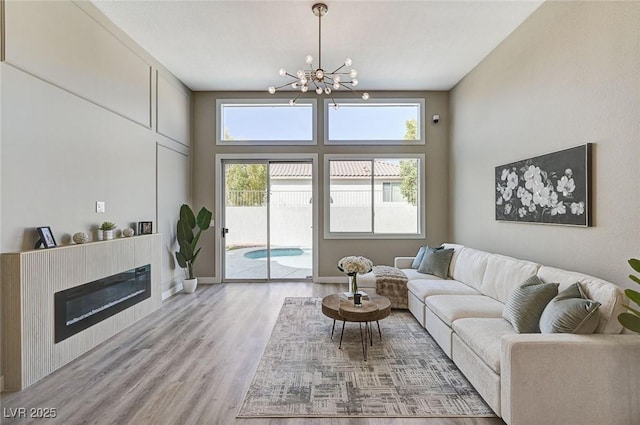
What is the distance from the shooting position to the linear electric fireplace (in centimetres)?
277

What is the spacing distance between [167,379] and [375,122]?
5.21 meters

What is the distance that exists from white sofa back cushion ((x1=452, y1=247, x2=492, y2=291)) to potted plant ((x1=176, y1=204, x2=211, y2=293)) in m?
4.11

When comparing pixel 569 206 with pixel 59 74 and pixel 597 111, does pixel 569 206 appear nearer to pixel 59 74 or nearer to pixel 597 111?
pixel 597 111

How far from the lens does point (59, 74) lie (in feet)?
9.46

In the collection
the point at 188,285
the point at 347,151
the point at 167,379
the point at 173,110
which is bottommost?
the point at 167,379

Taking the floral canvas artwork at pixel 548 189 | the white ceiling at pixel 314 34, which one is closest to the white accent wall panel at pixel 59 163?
the white ceiling at pixel 314 34

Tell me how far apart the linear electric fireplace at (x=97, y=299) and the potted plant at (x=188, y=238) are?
102 centimetres

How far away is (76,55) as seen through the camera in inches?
122

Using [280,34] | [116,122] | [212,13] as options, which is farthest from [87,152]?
[280,34]

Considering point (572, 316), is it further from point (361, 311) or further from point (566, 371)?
point (361, 311)

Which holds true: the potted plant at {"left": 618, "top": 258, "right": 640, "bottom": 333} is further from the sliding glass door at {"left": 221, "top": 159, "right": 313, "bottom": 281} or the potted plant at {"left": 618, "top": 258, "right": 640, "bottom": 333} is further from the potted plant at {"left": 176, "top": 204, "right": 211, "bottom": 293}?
the potted plant at {"left": 176, "top": 204, "right": 211, "bottom": 293}

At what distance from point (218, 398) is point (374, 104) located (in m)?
5.37

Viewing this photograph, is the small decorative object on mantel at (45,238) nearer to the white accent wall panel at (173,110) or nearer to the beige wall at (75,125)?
the beige wall at (75,125)

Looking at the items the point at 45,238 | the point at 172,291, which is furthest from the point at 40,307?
the point at 172,291
